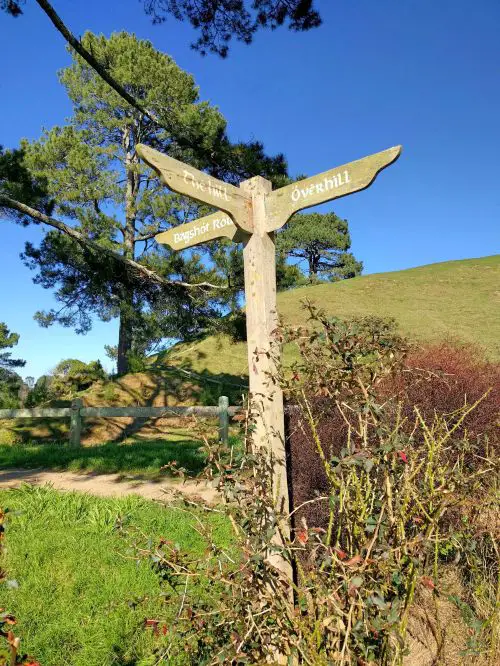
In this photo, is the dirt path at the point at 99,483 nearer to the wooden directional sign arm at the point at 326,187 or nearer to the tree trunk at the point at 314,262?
the wooden directional sign arm at the point at 326,187

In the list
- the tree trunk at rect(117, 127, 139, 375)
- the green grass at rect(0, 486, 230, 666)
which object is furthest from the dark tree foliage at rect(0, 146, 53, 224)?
the green grass at rect(0, 486, 230, 666)

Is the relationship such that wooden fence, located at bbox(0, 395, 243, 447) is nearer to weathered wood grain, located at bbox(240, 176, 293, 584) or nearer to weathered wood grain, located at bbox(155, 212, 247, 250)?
weathered wood grain, located at bbox(155, 212, 247, 250)

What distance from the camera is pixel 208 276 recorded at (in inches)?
396

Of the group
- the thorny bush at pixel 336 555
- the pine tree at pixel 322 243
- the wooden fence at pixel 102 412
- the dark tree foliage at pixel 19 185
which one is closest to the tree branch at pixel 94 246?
the dark tree foliage at pixel 19 185

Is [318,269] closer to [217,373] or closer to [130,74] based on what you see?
[217,373]

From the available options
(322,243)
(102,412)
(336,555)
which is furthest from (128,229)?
(322,243)

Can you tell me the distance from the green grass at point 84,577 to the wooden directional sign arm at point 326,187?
179cm

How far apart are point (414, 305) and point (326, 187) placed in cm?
2578

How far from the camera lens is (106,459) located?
7.59m

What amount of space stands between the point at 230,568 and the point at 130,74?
43.3 feet

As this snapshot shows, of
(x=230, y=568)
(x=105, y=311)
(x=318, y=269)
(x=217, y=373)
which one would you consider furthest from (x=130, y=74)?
(x=318, y=269)

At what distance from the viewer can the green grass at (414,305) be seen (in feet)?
61.7

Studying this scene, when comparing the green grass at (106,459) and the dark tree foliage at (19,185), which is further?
the dark tree foliage at (19,185)

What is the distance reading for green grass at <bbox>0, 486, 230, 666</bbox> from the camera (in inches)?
101
